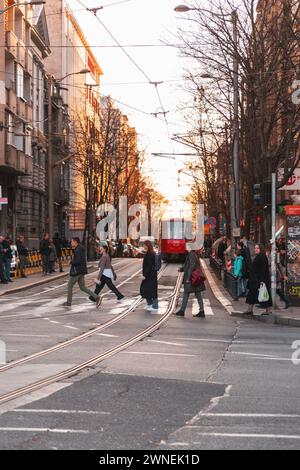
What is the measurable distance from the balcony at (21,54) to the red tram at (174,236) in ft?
46.9

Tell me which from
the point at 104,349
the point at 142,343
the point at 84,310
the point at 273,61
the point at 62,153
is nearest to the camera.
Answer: the point at 104,349

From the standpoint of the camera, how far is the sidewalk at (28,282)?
28500mm

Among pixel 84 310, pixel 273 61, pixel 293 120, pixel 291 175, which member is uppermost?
pixel 273 61

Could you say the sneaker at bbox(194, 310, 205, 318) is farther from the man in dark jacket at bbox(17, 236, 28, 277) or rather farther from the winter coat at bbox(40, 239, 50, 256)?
the winter coat at bbox(40, 239, 50, 256)

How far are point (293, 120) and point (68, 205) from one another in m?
48.1

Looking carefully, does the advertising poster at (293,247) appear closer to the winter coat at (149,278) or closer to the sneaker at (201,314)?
the sneaker at (201,314)

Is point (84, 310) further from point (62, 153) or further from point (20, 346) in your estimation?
point (62, 153)

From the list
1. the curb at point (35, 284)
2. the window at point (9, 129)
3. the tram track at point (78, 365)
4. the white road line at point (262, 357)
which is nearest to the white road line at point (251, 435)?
the tram track at point (78, 365)

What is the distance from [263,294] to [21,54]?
30.1 metres

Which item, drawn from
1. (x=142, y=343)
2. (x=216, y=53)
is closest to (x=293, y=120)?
(x=216, y=53)

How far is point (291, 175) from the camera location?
24938mm

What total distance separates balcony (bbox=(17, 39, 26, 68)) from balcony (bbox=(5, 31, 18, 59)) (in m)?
0.41

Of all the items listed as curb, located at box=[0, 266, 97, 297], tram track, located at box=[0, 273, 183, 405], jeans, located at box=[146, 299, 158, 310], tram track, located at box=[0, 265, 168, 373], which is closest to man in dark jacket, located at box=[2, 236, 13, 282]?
curb, located at box=[0, 266, 97, 297]

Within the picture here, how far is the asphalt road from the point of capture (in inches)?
272
